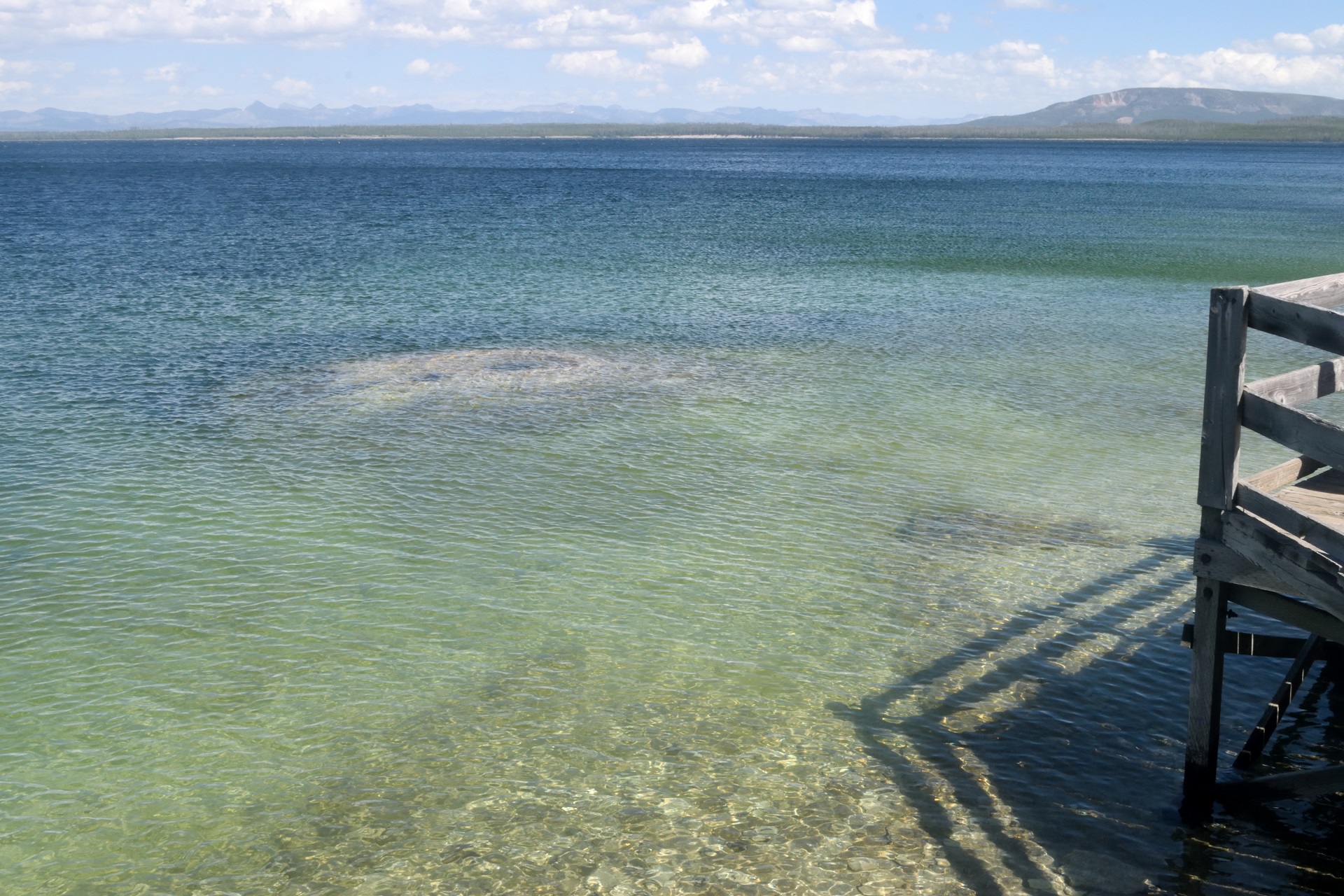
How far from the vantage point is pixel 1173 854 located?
25.3ft

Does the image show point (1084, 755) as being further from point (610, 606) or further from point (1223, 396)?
point (610, 606)

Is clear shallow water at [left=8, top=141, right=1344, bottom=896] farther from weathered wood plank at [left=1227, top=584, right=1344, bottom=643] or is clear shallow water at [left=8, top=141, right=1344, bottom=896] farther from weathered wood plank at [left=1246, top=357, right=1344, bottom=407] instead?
weathered wood plank at [left=1246, top=357, right=1344, bottom=407]

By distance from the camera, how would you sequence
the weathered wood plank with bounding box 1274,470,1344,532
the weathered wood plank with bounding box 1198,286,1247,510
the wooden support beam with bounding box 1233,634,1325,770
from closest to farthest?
the weathered wood plank with bounding box 1198,286,1247,510 < the weathered wood plank with bounding box 1274,470,1344,532 < the wooden support beam with bounding box 1233,634,1325,770

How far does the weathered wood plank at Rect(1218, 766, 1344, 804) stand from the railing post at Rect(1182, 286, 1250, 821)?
0.16 meters

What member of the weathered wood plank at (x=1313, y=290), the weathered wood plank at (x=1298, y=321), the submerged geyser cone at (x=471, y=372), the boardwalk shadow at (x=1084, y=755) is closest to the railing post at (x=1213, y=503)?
the weathered wood plank at (x=1298, y=321)

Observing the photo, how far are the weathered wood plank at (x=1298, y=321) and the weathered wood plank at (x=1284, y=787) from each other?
2.92 metres

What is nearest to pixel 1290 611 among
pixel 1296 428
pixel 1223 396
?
pixel 1296 428

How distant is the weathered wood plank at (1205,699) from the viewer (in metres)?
7.82

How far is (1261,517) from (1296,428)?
72cm

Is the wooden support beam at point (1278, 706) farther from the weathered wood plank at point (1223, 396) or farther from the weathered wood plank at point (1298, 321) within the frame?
the weathered wood plank at point (1298, 321)

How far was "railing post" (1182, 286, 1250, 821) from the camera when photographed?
722 centimetres

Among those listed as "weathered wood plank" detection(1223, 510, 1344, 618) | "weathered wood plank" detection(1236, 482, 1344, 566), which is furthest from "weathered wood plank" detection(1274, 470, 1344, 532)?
"weathered wood plank" detection(1223, 510, 1344, 618)

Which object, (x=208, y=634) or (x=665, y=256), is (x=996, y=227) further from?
(x=208, y=634)

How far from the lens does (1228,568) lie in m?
7.59
